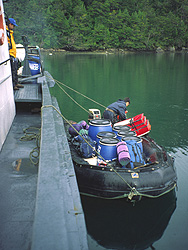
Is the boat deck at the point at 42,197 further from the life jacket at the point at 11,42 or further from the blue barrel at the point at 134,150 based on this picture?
the life jacket at the point at 11,42

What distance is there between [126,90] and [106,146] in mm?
17501

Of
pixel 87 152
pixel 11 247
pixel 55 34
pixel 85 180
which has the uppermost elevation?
pixel 55 34

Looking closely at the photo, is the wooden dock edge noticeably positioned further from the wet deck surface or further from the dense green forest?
the dense green forest

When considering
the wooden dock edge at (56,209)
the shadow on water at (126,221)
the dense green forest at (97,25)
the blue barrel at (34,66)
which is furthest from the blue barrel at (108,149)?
the dense green forest at (97,25)

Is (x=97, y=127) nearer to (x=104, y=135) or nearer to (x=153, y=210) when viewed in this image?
(x=104, y=135)

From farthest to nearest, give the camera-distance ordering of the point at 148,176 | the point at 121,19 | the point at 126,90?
the point at 121,19 < the point at 126,90 < the point at 148,176

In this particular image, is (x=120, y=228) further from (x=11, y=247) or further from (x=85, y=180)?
(x=11, y=247)

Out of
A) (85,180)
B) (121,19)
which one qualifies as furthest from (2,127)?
(121,19)

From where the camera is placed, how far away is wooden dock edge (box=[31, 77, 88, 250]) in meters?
1.55

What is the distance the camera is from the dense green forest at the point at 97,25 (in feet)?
240

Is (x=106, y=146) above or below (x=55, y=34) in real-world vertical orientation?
below

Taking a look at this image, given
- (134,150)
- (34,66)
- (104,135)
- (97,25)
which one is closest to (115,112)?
(104,135)

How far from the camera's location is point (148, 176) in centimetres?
564

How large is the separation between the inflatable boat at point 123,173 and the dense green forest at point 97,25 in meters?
70.2
